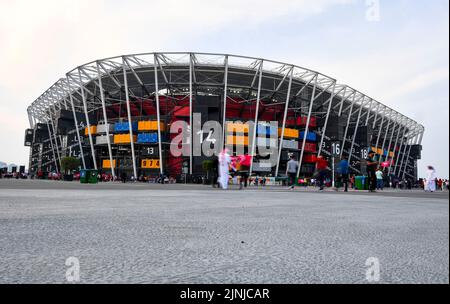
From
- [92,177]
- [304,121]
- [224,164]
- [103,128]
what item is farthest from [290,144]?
[224,164]

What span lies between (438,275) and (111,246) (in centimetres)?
197

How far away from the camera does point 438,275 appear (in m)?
1.72

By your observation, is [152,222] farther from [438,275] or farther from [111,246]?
[438,275]

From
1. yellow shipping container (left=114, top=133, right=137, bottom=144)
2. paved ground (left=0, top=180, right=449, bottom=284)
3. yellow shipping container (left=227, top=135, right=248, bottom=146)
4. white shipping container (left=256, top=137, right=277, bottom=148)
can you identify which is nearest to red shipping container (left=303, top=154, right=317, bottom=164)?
white shipping container (left=256, top=137, right=277, bottom=148)

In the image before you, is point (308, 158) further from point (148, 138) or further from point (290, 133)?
Result: point (148, 138)

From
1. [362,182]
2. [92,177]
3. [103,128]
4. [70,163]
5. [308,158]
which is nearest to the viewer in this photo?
[362,182]

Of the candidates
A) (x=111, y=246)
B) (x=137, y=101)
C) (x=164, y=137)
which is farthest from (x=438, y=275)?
(x=137, y=101)

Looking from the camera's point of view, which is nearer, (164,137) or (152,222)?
(152,222)

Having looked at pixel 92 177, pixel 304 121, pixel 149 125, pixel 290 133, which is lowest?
pixel 92 177

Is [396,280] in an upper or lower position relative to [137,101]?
lower

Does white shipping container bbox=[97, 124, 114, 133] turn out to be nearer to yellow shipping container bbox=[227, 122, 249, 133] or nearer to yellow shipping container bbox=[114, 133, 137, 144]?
yellow shipping container bbox=[114, 133, 137, 144]

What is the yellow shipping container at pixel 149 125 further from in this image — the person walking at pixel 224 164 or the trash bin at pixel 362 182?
the person walking at pixel 224 164

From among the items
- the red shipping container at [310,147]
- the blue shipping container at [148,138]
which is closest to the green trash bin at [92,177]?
the blue shipping container at [148,138]

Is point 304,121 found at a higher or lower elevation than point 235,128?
higher
